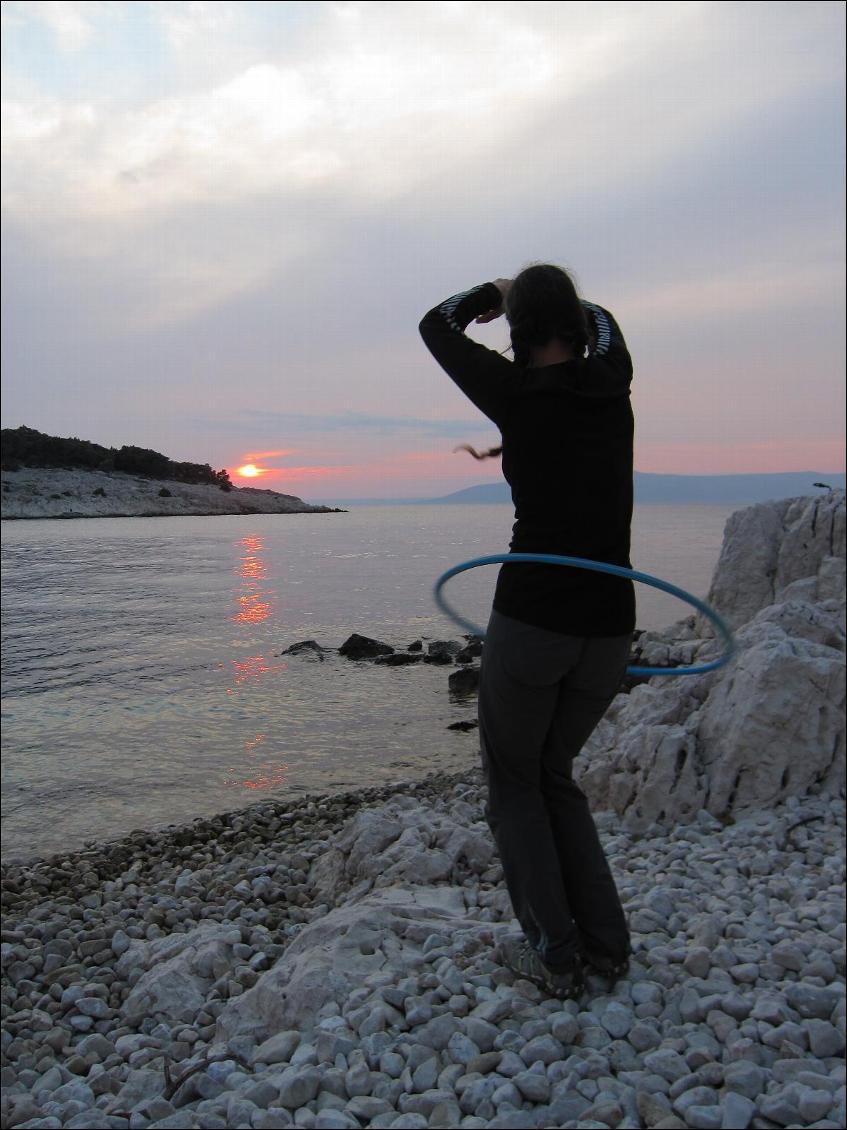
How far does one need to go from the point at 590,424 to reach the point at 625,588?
68 centimetres

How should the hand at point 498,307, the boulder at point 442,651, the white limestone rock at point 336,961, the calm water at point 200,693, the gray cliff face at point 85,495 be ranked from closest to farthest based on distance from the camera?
the hand at point 498,307, the white limestone rock at point 336,961, the calm water at point 200,693, the boulder at point 442,651, the gray cliff face at point 85,495

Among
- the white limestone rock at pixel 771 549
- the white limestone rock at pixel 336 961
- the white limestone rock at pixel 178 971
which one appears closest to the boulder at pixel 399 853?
the white limestone rock at pixel 336 961

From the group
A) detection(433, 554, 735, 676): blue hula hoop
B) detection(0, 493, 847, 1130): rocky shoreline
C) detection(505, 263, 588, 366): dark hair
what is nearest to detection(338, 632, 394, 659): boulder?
detection(0, 493, 847, 1130): rocky shoreline

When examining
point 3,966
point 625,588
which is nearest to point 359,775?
point 3,966

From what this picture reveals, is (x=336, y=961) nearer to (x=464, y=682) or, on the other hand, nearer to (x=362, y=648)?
(x=464, y=682)

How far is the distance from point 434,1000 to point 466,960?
14.4 inches

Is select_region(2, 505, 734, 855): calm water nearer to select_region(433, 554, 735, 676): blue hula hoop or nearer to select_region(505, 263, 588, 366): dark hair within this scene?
select_region(433, 554, 735, 676): blue hula hoop

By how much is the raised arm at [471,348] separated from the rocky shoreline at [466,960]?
2.57 meters

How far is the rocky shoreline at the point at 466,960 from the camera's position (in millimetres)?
3291

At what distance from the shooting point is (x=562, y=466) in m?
3.39

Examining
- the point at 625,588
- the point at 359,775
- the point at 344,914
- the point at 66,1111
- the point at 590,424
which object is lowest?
the point at 359,775

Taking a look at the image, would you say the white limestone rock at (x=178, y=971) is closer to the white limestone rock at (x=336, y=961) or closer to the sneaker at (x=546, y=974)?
the white limestone rock at (x=336, y=961)

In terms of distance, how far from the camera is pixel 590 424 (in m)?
3.41

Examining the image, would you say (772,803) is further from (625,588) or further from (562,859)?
(625,588)
